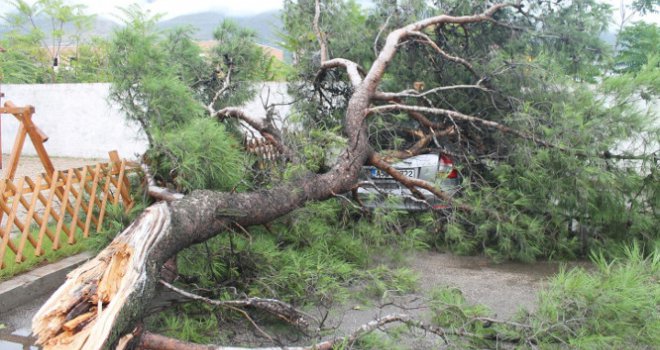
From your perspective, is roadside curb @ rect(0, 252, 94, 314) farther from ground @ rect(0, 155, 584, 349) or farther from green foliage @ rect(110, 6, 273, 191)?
green foliage @ rect(110, 6, 273, 191)

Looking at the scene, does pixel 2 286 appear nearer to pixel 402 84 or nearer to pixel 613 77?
pixel 402 84

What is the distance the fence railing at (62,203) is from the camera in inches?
168

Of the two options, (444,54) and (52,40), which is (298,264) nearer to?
(444,54)

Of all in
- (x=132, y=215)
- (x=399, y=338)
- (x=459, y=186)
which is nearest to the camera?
(x=399, y=338)

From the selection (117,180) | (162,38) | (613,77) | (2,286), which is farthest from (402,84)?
(2,286)

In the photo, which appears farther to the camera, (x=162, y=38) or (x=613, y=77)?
(x=162, y=38)

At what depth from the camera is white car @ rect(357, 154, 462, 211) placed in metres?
5.18

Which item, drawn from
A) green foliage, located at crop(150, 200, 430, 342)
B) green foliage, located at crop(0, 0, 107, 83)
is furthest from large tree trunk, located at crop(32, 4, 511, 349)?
green foliage, located at crop(0, 0, 107, 83)

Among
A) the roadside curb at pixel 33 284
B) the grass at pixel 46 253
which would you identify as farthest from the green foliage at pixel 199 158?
the roadside curb at pixel 33 284

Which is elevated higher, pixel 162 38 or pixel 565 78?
pixel 162 38

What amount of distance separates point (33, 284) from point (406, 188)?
351 centimetres

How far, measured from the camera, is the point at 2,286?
3.91m

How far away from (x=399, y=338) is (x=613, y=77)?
345 cm

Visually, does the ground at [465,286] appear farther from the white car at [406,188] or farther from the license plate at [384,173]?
the license plate at [384,173]
